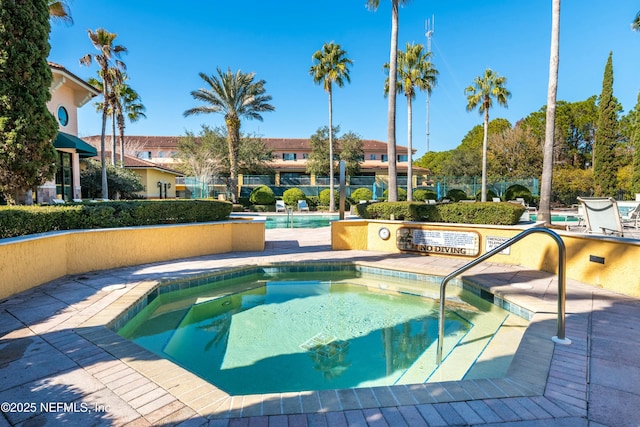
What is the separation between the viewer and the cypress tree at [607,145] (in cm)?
2755

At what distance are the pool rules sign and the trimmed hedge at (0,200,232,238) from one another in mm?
5002

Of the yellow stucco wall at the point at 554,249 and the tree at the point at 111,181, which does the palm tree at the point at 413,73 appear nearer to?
the yellow stucco wall at the point at 554,249

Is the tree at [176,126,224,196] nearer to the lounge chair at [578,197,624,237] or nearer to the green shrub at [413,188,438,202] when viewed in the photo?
the green shrub at [413,188,438,202]

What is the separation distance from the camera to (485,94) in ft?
83.9

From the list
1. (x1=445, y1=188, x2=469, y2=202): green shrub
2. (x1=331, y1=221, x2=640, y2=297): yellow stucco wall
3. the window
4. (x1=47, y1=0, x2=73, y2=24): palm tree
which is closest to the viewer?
(x1=331, y1=221, x2=640, y2=297): yellow stucco wall

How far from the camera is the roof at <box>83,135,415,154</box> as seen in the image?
39.9 m

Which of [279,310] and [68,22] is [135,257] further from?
[68,22]

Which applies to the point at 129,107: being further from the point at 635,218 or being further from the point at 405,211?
the point at 635,218

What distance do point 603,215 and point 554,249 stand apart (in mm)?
1585

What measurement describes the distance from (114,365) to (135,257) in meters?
4.89

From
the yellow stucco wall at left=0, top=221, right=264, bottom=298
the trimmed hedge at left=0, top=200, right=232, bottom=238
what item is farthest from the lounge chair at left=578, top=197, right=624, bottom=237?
the trimmed hedge at left=0, top=200, right=232, bottom=238

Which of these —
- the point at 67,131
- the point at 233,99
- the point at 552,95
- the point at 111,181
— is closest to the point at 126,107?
the point at 111,181

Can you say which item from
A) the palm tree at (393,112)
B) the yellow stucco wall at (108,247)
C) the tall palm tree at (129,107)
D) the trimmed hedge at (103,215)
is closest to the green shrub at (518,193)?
the palm tree at (393,112)

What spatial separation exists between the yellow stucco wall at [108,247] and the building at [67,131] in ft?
23.6
